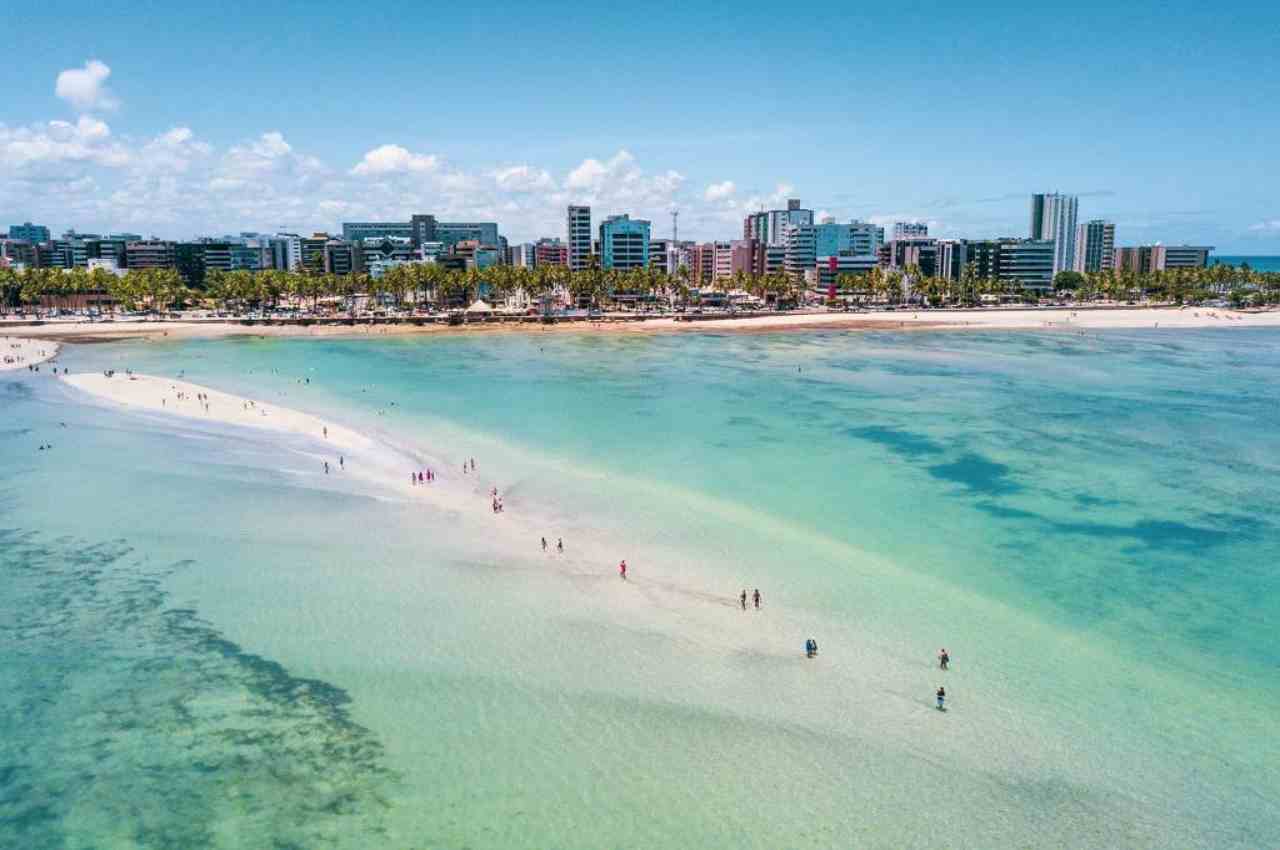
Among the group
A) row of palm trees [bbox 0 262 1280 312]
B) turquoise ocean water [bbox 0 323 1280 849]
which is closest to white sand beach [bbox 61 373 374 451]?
turquoise ocean water [bbox 0 323 1280 849]

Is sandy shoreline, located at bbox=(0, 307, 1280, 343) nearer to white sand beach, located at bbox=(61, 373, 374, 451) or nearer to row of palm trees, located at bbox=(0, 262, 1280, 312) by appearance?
row of palm trees, located at bbox=(0, 262, 1280, 312)

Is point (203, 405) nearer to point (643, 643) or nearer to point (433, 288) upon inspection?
point (643, 643)

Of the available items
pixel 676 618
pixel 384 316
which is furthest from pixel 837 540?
pixel 384 316

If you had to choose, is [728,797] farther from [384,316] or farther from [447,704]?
[384,316]

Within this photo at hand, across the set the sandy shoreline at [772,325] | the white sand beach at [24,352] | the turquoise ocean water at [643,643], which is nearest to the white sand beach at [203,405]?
the turquoise ocean water at [643,643]

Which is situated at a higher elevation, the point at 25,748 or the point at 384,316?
the point at 384,316

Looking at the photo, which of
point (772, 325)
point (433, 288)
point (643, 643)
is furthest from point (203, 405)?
point (433, 288)

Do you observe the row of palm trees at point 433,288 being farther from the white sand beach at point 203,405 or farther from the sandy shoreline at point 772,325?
the white sand beach at point 203,405
